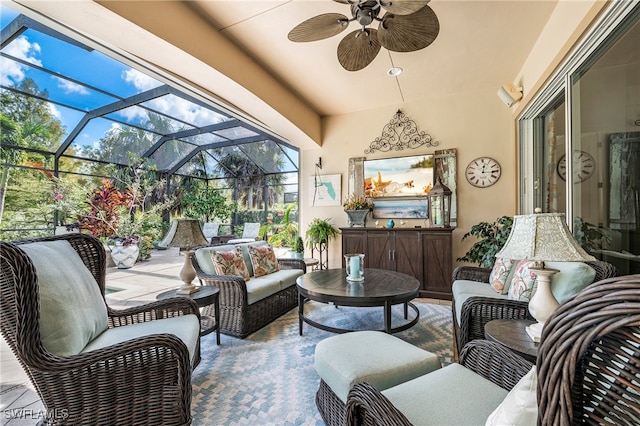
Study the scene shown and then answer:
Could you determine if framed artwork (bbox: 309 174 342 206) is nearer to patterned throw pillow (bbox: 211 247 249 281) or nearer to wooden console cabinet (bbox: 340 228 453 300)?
wooden console cabinet (bbox: 340 228 453 300)

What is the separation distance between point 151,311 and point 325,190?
12.1 ft

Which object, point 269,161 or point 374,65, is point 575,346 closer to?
point 374,65

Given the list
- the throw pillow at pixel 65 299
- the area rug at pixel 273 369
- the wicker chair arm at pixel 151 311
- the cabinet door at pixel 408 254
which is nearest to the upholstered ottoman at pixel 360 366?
the area rug at pixel 273 369

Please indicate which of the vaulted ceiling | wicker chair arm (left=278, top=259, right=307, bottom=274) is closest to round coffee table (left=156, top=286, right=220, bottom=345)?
wicker chair arm (left=278, top=259, right=307, bottom=274)

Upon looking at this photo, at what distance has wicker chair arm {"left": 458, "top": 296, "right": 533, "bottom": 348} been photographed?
177 cm

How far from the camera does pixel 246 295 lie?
8.56 feet

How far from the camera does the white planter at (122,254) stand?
236 inches

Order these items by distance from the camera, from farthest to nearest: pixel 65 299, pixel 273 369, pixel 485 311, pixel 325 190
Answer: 1. pixel 325 190
2. pixel 273 369
3. pixel 485 311
4. pixel 65 299

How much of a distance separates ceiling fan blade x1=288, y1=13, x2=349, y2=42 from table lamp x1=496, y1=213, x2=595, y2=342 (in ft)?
5.67

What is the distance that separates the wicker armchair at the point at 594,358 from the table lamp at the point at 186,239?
2.39 metres

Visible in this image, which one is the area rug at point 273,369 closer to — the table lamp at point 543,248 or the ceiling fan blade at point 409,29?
the table lamp at point 543,248

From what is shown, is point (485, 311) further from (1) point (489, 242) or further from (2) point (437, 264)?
(2) point (437, 264)

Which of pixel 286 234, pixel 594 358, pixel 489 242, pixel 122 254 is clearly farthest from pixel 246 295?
pixel 122 254

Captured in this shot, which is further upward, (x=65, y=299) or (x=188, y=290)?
(x=65, y=299)
